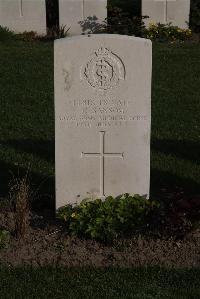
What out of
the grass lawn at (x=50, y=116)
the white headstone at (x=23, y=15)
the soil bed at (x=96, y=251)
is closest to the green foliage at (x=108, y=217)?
the soil bed at (x=96, y=251)

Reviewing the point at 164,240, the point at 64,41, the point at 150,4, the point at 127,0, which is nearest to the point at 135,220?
the point at 164,240

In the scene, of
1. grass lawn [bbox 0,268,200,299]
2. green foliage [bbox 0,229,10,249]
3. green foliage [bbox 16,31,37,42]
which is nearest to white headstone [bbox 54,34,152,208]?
green foliage [bbox 0,229,10,249]

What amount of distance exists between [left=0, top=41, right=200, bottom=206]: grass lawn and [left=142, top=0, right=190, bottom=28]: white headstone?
1317mm

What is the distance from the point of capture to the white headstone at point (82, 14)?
588 inches

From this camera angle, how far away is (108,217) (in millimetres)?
5723

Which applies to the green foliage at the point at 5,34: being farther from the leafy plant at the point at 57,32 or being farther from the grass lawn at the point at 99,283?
the grass lawn at the point at 99,283

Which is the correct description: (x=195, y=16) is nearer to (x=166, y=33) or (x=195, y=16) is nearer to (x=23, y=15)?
(x=166, y=33)

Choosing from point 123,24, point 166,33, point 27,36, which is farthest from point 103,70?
point 27,36

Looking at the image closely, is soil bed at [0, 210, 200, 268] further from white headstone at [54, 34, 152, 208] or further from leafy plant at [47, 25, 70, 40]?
leafy plant at [47, 25, 70, 40]

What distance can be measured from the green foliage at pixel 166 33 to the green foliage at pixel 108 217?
9011mm

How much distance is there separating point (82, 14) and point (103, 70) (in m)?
9.65

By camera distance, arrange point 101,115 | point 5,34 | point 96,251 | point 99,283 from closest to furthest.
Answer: point 99,283
point 96,251
point 101,115
point 5,34

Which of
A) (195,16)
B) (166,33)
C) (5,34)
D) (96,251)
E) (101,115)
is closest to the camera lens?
(96,251)

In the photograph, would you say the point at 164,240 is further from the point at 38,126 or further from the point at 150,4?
the point at 150,4
